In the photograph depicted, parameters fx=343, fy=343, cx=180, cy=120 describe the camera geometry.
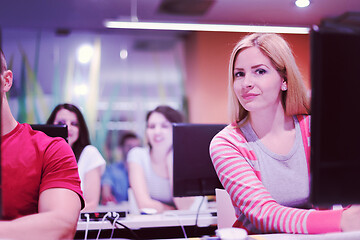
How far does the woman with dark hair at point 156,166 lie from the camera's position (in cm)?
285

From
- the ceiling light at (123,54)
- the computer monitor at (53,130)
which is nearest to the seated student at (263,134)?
the computer monitor at (53,130)

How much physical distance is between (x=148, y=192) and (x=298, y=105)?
1.79 m

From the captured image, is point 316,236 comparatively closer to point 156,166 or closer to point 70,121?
point 70,121

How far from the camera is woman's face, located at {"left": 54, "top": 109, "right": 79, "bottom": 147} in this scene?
235 cm

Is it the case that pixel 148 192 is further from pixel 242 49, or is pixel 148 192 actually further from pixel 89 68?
pixel 89 68

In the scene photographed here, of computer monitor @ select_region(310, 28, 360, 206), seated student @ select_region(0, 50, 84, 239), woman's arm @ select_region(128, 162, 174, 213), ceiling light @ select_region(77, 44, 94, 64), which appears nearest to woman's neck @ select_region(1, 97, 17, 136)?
seated student @ select_region(0, 50, 84, 239)

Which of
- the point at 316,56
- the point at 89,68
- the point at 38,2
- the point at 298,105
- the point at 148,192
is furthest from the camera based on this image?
the point at 89,68

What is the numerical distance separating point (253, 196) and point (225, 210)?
365mm

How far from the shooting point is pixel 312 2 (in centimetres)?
430

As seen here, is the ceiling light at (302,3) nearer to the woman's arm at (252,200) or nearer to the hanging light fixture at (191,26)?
the hanging light fixture at (191,26)

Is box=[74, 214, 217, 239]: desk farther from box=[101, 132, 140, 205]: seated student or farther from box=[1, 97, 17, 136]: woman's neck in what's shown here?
box=[101, 132, 140, 205]: seated student

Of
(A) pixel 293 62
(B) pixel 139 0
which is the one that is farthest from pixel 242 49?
(B) pixel 139 0

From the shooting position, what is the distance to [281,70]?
4.93 ft

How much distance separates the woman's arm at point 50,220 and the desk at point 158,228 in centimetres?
61
